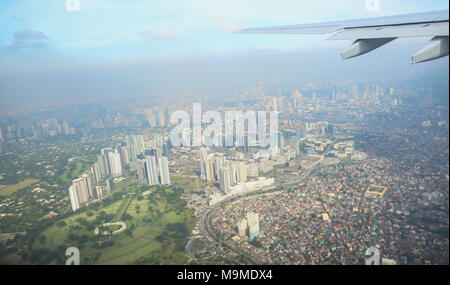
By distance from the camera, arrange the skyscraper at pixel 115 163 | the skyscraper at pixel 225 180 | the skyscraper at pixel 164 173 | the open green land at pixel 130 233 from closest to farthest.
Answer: the open green land at pixel 130 233, the skyscraper at pixel 225 180, the skyscraper at pixel 164 173, the skyscraper at pixel 115 163

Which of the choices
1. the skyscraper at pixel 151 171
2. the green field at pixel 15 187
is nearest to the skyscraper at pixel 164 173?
the skyscraper at pixel 151 171

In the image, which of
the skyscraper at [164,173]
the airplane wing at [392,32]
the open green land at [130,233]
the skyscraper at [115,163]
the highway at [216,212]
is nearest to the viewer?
the airplane wing at [392,32]

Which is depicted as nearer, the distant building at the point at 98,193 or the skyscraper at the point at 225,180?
the skyscraper at the point at 225,180

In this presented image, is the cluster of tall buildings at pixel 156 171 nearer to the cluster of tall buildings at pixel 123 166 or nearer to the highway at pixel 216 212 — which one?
the cluster of tall buildings at pixel 123 166

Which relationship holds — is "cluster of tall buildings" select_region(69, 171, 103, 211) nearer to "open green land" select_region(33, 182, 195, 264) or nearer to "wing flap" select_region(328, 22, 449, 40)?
"open green land" select_region(33, 182, 195, 264)

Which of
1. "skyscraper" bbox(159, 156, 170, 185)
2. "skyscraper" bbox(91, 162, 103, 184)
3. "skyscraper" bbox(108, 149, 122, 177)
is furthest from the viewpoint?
"skyscraper" bbox(108, 149, 122, 177)

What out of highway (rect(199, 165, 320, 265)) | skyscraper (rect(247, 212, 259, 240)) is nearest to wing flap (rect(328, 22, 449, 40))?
highway (rect(199, 165, 320, 265))
